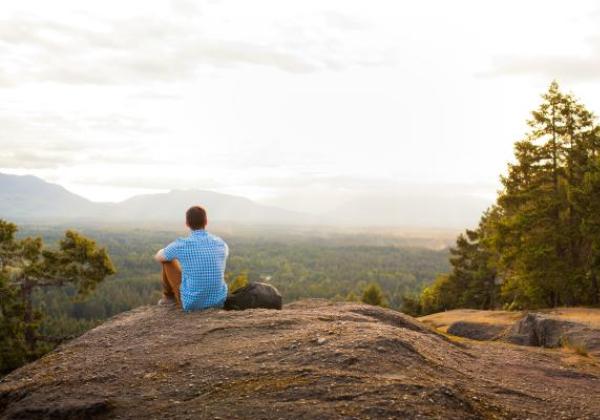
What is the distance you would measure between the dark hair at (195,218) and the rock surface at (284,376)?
201cm

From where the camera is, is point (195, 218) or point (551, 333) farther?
point (551, 333)

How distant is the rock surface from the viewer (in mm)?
6629

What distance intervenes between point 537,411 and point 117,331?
8.18 metres

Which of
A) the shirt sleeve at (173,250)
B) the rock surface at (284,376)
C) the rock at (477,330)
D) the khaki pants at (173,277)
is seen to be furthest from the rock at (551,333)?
the shirt sleeve at (173,250)

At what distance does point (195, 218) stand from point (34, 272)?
2527cm

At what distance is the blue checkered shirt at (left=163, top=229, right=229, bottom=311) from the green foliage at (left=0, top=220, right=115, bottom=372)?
2363 cm

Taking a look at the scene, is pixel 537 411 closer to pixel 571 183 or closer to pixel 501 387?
pixel 501 387

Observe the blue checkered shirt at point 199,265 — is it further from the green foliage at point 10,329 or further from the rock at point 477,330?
the green foliage at point 10,329

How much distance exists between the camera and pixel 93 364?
888 centimetres

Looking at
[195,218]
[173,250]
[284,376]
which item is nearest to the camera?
[284,376]

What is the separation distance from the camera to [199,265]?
11.4 meters

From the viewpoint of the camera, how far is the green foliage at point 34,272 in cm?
3075

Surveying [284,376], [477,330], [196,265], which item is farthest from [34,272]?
[284,376]

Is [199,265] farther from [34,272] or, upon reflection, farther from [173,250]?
[34,272]
